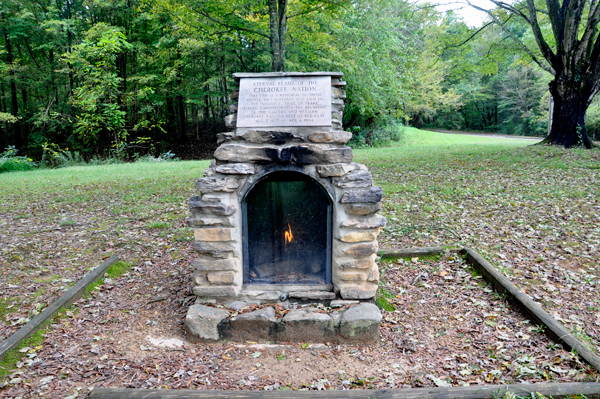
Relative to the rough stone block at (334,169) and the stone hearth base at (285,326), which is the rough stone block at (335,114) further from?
the stone hearth base at (285,326)

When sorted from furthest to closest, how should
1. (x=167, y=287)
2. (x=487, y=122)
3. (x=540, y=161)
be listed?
1. (x=487, y=122)
2. (x=540, y=161)
3. (x=167, y=287)

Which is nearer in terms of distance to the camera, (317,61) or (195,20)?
(195,20)

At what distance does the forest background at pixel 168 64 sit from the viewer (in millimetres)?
15203

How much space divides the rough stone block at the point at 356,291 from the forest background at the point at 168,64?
9103 millimetres

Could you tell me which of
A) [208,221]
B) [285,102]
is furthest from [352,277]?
[285,102]

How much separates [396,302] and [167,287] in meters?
2.62

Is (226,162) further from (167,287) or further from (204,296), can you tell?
(167,287)

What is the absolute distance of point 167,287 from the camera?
4406 mm

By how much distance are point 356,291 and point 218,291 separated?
135cm

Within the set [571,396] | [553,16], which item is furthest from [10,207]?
[553,16]

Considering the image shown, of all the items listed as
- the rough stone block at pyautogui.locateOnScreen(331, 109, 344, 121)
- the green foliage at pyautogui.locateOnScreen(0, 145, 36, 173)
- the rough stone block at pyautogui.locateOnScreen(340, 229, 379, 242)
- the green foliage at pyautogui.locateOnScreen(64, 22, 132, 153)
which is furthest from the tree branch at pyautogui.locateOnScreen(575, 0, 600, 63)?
the green foliage at pyautogui.locateOnScreen(0, 145, 36, 173)

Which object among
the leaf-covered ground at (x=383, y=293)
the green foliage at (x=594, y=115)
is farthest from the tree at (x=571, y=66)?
the green foliage at (x=594, y=115)

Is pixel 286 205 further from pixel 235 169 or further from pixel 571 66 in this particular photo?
pixel 571 66

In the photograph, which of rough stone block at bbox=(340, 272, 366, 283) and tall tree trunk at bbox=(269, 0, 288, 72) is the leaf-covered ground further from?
tall tree trunk at bbox=(269, 0, 288, 72)
